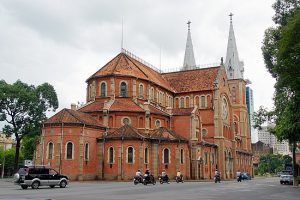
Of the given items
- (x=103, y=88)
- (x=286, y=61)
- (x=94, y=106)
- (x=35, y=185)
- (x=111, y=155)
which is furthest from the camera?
(x=103, y=88)

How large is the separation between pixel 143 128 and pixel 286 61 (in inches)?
1298

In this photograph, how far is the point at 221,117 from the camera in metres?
64.9

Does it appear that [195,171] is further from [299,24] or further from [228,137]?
[299,24]

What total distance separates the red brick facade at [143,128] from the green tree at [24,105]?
6.52 m

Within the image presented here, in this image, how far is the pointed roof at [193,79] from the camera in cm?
6719

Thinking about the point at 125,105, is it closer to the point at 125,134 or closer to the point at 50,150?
the point at 125,134

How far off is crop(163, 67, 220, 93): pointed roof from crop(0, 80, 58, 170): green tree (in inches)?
923

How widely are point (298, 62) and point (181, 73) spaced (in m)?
50.6

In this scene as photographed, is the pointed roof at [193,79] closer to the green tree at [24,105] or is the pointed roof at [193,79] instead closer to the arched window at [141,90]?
the arched window at [141,90]

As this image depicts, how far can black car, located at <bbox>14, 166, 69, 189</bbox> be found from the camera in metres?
30.2

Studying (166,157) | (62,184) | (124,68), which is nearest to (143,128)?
(166,157)

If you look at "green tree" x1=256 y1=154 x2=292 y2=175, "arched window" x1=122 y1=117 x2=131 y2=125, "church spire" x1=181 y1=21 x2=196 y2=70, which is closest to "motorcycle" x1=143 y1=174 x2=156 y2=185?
"arched window" x1=122 y1=117 x2=131 y2=125

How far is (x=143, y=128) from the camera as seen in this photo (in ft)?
177

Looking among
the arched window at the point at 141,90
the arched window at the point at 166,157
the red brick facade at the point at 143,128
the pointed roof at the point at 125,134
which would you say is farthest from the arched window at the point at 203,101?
the pointed roof at the point at 125,134
